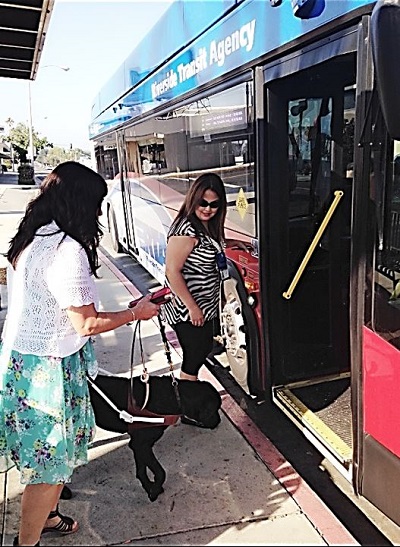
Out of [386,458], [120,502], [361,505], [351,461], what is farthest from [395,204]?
[120,502]

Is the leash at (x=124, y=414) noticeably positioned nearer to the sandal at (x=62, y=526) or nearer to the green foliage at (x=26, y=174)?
the sandal at (x=62, y=526)

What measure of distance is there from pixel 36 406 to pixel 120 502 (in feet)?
3.37

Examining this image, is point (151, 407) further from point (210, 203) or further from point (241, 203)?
point (241, 203)

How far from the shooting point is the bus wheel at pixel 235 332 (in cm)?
396

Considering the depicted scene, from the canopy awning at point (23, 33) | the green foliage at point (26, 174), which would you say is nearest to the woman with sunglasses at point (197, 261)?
the canopy awning at point (23, 33)

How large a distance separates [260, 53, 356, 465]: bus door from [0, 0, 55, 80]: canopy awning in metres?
2.10

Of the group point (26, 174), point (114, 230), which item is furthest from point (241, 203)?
point (26, 174)

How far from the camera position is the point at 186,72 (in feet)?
15.1

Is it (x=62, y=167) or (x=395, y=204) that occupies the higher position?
(x=62, y=167)

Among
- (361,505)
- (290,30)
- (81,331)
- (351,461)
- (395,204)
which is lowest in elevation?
(361,505)

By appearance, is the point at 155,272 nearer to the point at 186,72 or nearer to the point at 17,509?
the point at 186,72

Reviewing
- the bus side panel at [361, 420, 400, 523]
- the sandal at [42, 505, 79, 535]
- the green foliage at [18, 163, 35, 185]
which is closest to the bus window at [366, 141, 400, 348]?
the bus side panel at [361, 420, 400, 523]

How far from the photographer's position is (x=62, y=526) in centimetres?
279

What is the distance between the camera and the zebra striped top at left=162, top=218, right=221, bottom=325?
3508 mm
